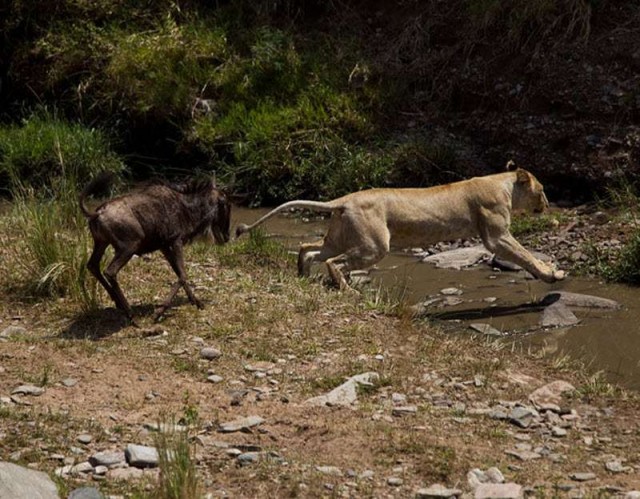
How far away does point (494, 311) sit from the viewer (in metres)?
10.5

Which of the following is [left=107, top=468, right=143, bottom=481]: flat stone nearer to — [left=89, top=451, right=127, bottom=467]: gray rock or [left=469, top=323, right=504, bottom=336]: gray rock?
[left=89, top=451, right=127, bottom=467]: gray rock

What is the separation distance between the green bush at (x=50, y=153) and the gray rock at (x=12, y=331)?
5457mm

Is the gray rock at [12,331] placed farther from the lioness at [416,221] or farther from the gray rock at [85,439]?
the lioness at [416,221]

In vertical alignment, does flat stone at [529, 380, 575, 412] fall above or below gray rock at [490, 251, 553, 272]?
above

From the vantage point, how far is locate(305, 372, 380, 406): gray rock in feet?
24.3

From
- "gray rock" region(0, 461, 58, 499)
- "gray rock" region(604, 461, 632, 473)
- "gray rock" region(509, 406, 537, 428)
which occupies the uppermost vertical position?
"gray rock" region(0, 461, 58, 499)

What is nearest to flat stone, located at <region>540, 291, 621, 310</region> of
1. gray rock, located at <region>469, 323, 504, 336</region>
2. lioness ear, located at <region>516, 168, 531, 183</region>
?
gray rock, located at <region>469, 323, 504, 336</region>

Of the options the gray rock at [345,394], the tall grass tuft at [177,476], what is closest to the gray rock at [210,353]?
the gray rock at [345,394]

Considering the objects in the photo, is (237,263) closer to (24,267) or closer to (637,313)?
(24,267)

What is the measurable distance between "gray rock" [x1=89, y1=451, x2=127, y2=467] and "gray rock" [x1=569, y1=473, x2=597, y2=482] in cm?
230

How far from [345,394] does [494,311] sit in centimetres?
331

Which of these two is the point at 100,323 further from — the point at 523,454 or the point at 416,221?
the point at 523,454

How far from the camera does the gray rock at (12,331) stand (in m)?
8.69

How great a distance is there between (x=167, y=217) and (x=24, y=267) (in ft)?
4.34
